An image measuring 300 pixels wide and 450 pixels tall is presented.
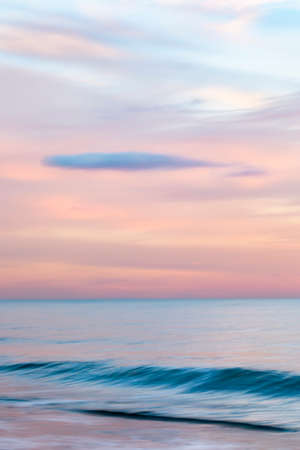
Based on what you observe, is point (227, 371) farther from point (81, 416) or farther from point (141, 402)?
point (81, 416)

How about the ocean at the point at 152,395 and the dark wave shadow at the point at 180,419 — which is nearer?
the ocean at the point at 152,395

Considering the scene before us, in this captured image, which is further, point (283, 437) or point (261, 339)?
point (261, 339)

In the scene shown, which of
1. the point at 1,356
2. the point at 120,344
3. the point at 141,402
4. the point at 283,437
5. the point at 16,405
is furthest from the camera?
the point at 120,344

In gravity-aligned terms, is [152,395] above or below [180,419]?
above

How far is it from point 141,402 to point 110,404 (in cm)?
150

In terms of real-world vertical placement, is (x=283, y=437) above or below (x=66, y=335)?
below

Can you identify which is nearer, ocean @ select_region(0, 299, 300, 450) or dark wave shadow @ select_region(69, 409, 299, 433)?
ocean @ select_region(0, 299, 300, 450)

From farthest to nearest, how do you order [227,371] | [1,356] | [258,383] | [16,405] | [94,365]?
1. [1,356]
2. [94,365]
3. [227,371]
4. [258,383]
5. [16,405]

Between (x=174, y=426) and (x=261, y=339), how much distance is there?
112ft

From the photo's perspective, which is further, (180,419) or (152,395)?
(152,395)

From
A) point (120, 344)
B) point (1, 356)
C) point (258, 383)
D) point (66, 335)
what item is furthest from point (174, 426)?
point (66, 335)

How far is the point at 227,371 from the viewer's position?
31922 mm

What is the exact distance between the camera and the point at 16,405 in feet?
76.9

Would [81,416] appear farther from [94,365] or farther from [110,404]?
[94,365]
